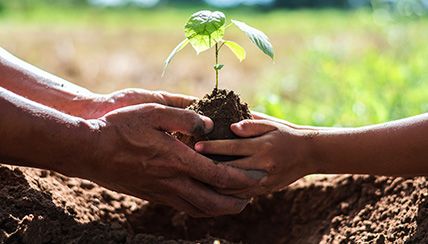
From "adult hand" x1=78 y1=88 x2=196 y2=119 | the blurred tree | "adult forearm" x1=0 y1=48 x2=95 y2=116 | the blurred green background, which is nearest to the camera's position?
"adult hand" x1=78 y1=88 x2=196 y2=119

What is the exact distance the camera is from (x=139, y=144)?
217 centimetres

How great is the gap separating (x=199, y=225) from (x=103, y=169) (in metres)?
0.77

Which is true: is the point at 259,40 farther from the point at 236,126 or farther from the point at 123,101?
the point at 123,101

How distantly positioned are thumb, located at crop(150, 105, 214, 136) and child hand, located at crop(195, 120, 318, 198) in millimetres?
63

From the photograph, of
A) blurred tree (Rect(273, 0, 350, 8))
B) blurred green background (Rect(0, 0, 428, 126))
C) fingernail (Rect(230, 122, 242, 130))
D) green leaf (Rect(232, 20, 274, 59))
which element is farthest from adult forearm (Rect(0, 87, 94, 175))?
blurred tree (Rect(273, 0, 350, 8))

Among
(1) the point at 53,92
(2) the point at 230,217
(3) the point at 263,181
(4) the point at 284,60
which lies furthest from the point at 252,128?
(4) the point at 284,60

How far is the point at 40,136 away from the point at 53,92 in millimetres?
695

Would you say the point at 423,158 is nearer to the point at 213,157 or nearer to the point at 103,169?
the point at 213,157

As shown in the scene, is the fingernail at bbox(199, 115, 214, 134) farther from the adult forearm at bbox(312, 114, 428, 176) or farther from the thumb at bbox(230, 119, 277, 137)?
the adult forearm at bbox(312, 114, 428, 176)

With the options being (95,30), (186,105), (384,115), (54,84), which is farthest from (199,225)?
(95,30)

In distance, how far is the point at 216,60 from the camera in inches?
91.7

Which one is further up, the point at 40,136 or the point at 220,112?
the point at 220,112

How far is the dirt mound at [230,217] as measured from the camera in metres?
2.30

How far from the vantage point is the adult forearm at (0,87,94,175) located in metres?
2.08
